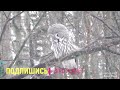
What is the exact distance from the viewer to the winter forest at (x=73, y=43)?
21.9 feet

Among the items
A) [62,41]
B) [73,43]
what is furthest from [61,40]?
[73,43]

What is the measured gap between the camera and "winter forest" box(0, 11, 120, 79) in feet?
21.9

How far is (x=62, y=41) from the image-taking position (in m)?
6.73

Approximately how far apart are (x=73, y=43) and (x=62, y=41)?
0.11 meters

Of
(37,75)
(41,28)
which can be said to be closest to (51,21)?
(41,28)

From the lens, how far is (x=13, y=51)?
6695 millimetres

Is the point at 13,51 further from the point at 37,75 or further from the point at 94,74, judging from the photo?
the point at 94,74

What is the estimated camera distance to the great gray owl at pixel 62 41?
21.9 ft

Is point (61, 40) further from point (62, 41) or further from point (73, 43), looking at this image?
point (73, 43)

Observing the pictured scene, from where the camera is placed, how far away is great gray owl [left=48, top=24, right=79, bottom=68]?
668cm

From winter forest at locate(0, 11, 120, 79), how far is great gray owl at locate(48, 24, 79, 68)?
0.03 ft

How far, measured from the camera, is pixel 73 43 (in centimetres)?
671

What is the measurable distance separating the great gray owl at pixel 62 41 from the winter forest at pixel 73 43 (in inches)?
0.4
